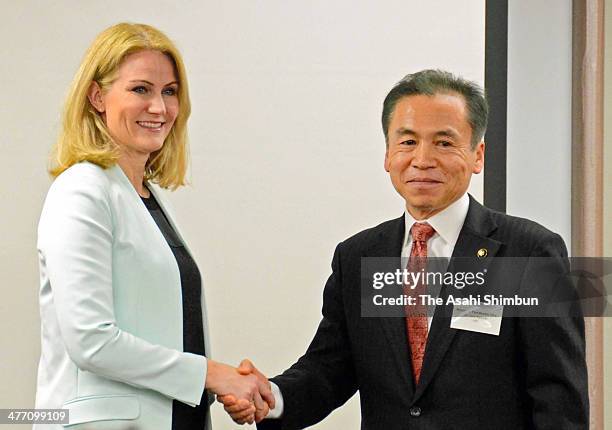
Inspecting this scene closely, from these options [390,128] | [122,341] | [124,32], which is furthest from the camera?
[390,128]

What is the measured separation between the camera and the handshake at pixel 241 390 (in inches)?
82.7

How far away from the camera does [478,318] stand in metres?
2.12

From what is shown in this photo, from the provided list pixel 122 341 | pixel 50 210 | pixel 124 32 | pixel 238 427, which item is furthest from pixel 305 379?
pixel 124 32

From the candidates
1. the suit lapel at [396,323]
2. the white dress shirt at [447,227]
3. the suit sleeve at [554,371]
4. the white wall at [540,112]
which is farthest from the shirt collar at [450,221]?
the white wall at [540,112]

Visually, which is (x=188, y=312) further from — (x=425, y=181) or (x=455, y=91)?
(x=455, y=91)

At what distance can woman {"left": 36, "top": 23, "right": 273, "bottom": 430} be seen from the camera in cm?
188

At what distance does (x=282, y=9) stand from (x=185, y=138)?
0.64 m

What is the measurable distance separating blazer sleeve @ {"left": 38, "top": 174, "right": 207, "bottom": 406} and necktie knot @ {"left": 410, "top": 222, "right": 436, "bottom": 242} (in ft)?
2.22

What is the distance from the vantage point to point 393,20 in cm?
272

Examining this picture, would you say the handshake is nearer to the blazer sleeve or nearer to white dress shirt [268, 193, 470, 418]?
the blazer sleeve

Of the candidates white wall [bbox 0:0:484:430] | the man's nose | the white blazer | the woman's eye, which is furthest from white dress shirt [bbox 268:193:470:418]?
the woman's eye

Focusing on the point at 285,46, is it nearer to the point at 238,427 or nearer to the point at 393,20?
the point at 393,20

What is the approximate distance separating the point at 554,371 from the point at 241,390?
74 centimetres

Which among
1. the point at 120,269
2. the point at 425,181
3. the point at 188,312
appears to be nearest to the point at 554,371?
the point at 425,181
